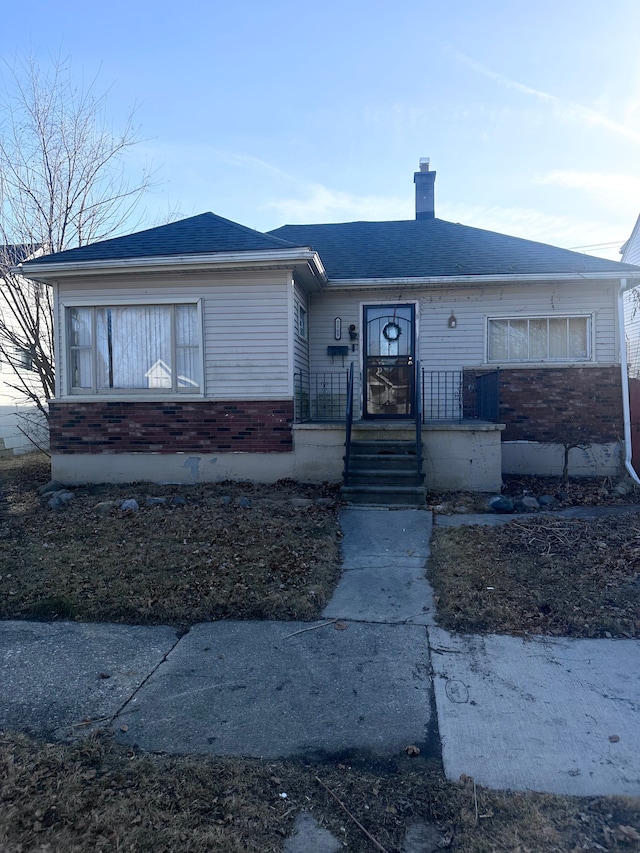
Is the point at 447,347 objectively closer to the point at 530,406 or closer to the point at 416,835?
the point at 530,406

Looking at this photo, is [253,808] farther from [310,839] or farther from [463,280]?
[463,280]

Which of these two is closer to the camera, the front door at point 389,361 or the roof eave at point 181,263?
the roof eave at point 181,263

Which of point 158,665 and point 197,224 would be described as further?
point 197,224

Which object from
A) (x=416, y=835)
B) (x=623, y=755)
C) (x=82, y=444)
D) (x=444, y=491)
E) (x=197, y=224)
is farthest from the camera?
(x=197, y=224)

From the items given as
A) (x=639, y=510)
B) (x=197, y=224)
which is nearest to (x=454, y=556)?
(x=639, y=510)

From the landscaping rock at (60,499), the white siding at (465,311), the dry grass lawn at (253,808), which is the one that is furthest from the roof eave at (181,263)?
the dry grass lawn at (253,808)

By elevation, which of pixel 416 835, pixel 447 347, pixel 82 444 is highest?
pixel 447 347

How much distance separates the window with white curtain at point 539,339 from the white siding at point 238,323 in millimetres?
3751

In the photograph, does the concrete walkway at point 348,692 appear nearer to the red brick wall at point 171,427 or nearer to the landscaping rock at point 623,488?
the red brick wall at point 171,427

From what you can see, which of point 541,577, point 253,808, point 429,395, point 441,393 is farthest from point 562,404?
point 253,808

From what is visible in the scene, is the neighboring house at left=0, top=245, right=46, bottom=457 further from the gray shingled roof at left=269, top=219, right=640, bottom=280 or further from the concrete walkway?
the concrete walkway

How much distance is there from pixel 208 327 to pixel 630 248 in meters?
17.1

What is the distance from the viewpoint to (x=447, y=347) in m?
10.2

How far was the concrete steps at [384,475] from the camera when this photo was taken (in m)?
7.62
